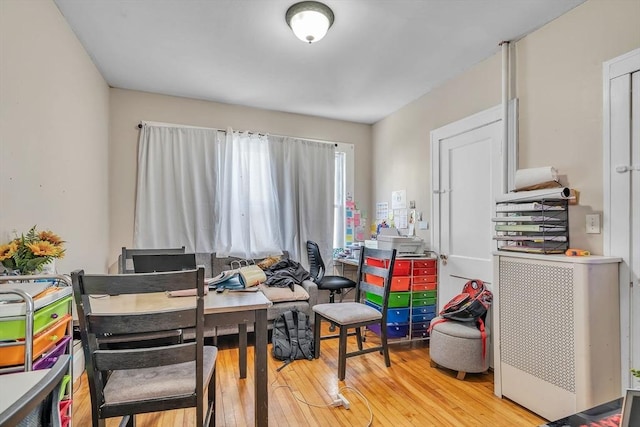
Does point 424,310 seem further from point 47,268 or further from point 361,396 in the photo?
Answer: point 47,268

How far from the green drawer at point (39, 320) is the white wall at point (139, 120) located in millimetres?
2260

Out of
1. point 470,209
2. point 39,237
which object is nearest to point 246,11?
point 39,237

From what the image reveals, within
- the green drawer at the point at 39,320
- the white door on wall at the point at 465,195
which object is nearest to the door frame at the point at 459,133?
the white door on wall at the point at 465,195

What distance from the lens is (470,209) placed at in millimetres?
2969

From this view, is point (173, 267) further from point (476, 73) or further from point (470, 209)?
point (476, 73)

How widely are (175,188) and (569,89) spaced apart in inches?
140

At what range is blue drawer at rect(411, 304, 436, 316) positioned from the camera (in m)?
3.21

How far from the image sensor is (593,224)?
201 cm

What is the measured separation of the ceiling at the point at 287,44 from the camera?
7.01ft

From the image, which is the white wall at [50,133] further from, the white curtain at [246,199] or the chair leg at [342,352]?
the chair leg at [342,352]

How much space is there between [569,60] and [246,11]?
2.16 meters

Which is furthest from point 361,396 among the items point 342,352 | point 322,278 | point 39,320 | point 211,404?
point 39,320

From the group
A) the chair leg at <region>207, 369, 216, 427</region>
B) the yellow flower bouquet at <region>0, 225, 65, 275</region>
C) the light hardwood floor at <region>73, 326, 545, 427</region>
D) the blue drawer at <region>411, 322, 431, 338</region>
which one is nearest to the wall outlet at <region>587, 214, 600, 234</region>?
the light hardwood floor at <region>73, 326, 545, 427</region>

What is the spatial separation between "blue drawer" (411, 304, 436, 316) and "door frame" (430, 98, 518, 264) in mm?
539
